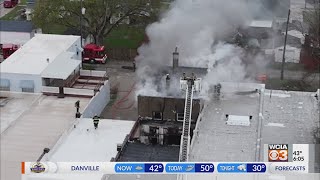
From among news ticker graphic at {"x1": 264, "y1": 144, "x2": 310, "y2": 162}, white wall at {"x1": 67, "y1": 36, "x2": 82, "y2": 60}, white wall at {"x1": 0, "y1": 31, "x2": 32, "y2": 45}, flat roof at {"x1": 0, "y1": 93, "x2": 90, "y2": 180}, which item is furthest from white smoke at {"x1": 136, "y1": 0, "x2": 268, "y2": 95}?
news ticker graphic at {"x1": 264, "y1": 144, "x2": 310, "y2": 162}

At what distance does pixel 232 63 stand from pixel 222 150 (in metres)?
7.45

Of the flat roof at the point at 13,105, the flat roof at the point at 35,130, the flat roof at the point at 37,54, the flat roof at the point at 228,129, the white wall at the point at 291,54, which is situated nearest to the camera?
the flat roof at the point at 228,129

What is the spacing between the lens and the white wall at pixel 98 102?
28.0 meters

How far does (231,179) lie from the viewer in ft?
68.7

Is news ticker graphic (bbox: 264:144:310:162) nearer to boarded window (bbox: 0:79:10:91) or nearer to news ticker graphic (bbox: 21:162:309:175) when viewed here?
news ticker graphic (bbox: 21:162:309:175)

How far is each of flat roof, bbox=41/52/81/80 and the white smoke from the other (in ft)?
10.4

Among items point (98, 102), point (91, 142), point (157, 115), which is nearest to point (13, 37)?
point (98, 102)

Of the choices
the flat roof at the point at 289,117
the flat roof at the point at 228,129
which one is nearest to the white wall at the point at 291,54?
the flat roof at the point at 289,117

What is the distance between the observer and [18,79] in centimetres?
2902

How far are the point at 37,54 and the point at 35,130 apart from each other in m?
6.40

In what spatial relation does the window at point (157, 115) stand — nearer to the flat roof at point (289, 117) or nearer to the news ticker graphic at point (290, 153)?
the flat roof at point (289, 117)

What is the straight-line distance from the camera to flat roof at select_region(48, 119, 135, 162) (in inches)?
921

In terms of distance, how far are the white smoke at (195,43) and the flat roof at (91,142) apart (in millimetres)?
2087

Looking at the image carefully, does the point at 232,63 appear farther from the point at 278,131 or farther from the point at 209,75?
the point at 278,131
